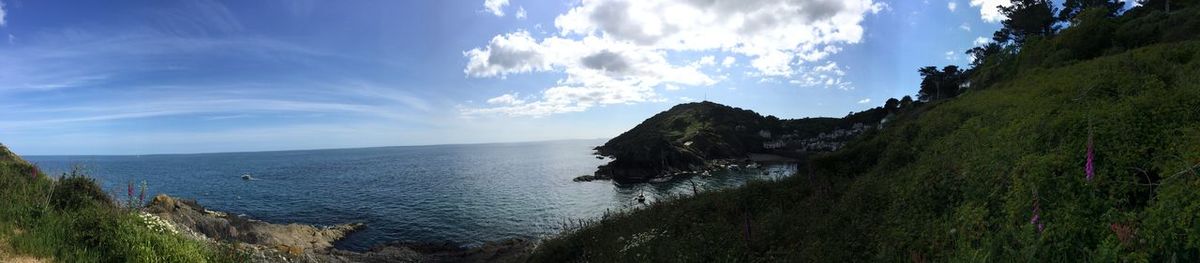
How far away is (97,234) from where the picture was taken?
10.6m

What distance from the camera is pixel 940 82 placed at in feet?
253

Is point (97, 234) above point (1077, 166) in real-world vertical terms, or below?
below

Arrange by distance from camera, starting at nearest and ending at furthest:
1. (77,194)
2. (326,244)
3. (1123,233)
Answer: (1123,233)
(77,194)
(326,244)

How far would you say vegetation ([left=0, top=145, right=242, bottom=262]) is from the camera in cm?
920

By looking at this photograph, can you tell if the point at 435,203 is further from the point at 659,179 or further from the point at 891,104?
the point at 891,104

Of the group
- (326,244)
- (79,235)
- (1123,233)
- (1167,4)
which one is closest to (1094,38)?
(1167,4)

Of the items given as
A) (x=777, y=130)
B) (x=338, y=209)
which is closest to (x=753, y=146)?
(x=777, y=130)

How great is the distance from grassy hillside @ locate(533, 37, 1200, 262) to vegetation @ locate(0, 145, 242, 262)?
11.5 m

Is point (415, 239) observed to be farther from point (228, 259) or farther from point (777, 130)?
point (777, 130)

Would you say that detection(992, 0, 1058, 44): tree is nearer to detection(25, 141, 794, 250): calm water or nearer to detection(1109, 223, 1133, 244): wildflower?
detection(25, 141, 794, 250): calm water

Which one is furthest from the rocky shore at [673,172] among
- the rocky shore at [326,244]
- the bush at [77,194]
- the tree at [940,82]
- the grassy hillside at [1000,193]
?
the bush at [77,194]

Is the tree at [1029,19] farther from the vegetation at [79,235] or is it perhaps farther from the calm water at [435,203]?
the vegetation at [79,235]

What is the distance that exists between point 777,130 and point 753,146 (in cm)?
3379

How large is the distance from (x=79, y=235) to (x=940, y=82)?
9589 cm
